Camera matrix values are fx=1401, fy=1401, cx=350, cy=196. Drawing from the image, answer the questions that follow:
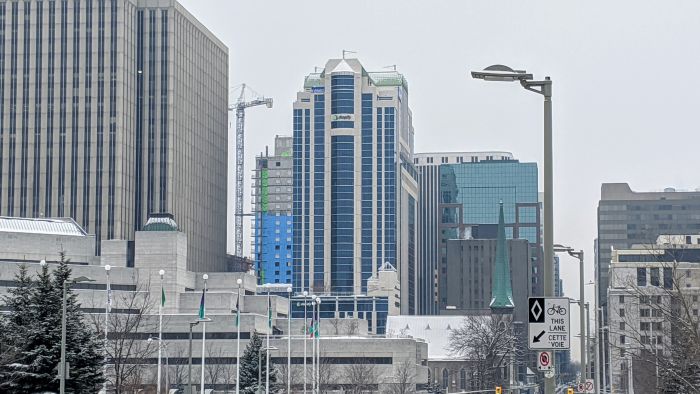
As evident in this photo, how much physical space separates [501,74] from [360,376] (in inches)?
5073

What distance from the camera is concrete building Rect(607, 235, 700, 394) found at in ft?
185

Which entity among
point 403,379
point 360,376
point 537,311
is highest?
point 537,311

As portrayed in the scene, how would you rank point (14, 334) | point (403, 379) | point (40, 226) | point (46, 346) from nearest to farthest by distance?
1. point (46, 346)
2. point (14, 334)
3. point (403, 379)
4. point (40, 226)

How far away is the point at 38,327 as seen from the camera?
60312mm

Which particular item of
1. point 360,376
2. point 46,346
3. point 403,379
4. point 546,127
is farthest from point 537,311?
point 403,379

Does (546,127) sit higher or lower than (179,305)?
higher

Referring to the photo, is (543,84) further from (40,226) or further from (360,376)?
(40,226)

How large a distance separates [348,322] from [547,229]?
166 meters

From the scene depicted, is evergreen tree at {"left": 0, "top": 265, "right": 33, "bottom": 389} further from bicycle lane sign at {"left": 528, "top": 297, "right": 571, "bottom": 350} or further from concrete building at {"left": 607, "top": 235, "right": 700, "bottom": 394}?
bicycle lane sign at {"left": 528, "top": 297, "right": 571, "bottom": 350}

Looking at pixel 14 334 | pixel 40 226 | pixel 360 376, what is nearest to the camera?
pixel 14 334

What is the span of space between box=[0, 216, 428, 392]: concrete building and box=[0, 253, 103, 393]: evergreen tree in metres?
84.8

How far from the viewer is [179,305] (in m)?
166

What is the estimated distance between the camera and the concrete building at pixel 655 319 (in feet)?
185

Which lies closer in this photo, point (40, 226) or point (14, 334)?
point (14, 334)
